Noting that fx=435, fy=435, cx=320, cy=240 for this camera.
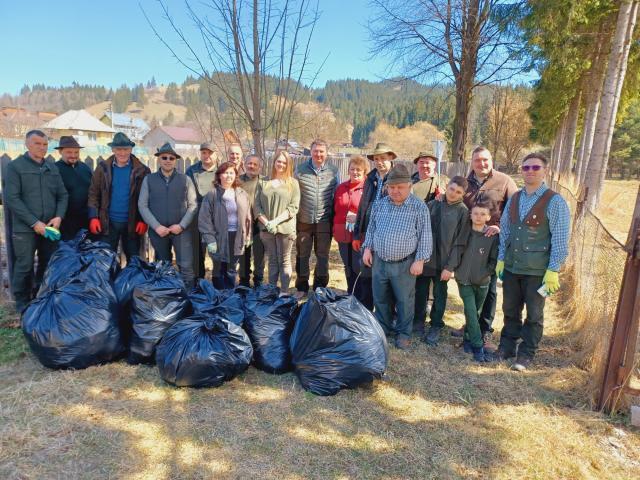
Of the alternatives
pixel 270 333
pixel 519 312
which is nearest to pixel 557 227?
pixel 519 312

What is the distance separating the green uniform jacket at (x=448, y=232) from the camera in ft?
12.2

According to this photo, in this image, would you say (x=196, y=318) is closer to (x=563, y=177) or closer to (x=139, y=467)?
(x=139, y=467)

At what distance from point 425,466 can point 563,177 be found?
16.4 meters

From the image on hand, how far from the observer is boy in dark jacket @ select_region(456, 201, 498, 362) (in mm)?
3643

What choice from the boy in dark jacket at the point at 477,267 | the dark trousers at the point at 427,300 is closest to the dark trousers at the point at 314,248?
the dark trousers at the point at 427,300

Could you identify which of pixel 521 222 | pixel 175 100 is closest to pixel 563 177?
pixel 521 222

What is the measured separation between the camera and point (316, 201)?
474 cm

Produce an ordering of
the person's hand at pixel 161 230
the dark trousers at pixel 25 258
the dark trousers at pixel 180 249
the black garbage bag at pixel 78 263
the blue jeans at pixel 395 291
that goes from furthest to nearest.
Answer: the dark trousers at pixel 180 249, the person's hand at pixel 161 230, the dark trousers at pixel 25 258, the blue jeans at pixel 395 291, the black garbage bag at pixel 78 263

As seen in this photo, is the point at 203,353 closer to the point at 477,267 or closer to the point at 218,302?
the point at 218,302

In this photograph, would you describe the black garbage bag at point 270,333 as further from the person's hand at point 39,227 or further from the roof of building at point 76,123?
the roof of building at point 76,123

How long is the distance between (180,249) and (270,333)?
178cm

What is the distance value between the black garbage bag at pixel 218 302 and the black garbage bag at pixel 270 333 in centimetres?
7

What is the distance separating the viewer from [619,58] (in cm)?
750

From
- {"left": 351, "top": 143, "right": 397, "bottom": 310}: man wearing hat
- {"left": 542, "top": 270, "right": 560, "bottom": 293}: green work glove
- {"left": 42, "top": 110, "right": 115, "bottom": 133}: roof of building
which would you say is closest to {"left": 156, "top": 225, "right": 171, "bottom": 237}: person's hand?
{"left": 351, "top": 143, "right": 397, "bottom": 310}: man wearing hat
